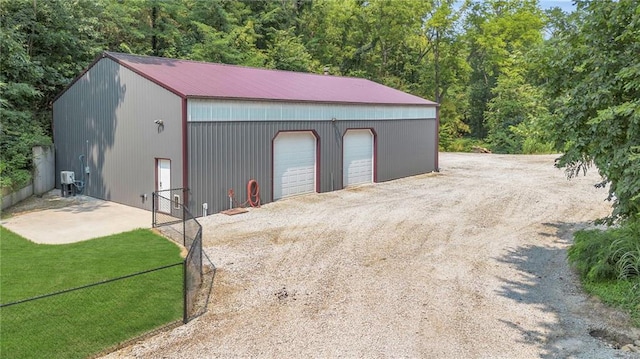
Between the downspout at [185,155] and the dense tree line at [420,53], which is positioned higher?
the dense tree line at [420,53]

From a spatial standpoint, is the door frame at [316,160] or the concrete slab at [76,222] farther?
the door frame at [316,160]

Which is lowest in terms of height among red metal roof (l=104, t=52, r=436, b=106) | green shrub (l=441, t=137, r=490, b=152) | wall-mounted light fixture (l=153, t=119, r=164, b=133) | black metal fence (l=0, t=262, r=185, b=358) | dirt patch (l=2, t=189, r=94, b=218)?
black metal fence (l=0, t=262, r=185, b=358)

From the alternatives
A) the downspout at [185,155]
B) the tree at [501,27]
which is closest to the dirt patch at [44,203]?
the downspout at [185,155]

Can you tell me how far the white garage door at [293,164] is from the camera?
16.6m

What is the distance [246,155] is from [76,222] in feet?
17.5

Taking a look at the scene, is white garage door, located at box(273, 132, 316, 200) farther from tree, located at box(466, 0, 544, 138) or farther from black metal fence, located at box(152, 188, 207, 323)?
tree, located at box(466, 0, 544, 138)

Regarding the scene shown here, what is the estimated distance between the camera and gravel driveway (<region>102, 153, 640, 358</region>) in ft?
20.3

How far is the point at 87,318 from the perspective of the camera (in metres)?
6.80

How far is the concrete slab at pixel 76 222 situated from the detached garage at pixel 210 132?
869 mm

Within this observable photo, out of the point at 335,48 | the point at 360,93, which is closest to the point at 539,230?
the point at 360,93

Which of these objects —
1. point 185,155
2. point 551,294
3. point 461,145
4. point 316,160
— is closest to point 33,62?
point 185,155

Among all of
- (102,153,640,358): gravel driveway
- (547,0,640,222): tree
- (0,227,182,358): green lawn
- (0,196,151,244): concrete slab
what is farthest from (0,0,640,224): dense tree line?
(0,227,182,358): green lawn

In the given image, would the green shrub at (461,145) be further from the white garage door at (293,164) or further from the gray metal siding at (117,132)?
the gray metal siding at (117,132)

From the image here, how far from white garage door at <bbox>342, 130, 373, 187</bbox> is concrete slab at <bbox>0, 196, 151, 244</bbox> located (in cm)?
848
